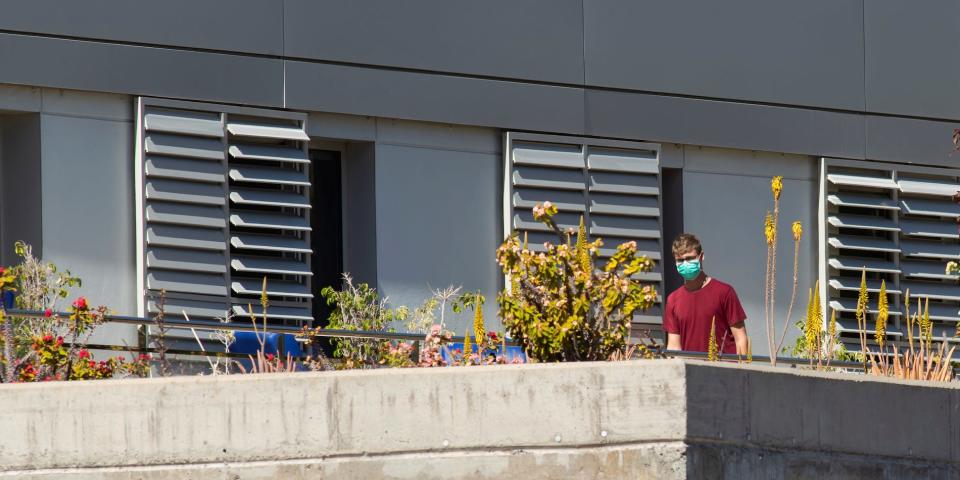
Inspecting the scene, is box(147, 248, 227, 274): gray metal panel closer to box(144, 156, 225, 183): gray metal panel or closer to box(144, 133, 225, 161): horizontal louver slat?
box(144, 156, 225, 183): gray metal panel

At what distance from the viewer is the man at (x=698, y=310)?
11.1 m

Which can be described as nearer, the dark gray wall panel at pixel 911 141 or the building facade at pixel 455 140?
the building facade at pixel 455 140

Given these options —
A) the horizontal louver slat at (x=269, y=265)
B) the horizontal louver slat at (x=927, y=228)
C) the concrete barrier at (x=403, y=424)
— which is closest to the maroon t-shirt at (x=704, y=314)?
the concrete barrier at (x=403, y=424)

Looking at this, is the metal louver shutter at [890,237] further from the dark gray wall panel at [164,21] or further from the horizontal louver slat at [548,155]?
the dark gray wall panel at [164,21]

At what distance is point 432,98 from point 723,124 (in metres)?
2.93

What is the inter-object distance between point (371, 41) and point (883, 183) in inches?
209

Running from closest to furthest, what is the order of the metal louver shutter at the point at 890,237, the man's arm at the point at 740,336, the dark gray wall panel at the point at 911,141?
the man's arm at the point at 740,336 < the metal louver shutter at the point at 890,237 < the dark gray wall panel at the point at 911,141

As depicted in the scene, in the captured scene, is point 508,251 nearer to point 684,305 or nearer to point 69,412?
point 69,412

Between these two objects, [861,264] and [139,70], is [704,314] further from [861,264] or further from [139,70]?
[861,264]

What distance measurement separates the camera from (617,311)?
27.9ft

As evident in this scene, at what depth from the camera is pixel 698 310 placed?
437 inches

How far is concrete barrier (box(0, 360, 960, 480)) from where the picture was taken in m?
7.48

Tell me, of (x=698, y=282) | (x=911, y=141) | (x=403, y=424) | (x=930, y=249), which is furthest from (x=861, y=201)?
(x=403, y=424)

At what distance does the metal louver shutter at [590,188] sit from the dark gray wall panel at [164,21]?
2.33 metres
